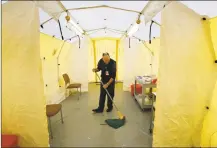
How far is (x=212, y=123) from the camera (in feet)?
4.58

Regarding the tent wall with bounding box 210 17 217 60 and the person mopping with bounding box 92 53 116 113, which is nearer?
the tent wall with bounding box 210 17 217 60

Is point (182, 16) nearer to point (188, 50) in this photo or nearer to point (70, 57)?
point (188, 50)

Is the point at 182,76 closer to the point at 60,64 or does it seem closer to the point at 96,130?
the point at 96,130

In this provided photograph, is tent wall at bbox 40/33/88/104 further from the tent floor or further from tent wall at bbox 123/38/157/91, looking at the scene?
tent wall at bbox 123/38/157/91

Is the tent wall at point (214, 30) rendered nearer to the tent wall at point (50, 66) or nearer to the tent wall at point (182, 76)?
the tent wall at point (182, 76)

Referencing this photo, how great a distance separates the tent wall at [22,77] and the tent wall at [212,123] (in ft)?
5.31

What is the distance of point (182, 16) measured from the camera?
1304 millimetres

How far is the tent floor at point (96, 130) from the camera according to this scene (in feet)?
6.35

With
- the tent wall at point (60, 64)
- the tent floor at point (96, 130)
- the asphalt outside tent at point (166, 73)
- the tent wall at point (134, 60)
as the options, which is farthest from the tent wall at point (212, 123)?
the tent wall at point (134, 60)

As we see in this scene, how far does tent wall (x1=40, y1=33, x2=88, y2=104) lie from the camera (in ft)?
9.42

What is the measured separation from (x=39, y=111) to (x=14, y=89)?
32 cm

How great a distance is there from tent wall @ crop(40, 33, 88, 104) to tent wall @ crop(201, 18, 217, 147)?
2526mm

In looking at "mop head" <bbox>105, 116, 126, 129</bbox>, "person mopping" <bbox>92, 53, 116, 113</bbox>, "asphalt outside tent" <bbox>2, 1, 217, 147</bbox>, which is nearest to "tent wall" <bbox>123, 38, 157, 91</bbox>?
"person mopping" <bbox>92, 53, 116, 113</bbox>

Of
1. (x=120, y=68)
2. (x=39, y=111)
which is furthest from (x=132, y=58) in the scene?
(x=39, y=111)
